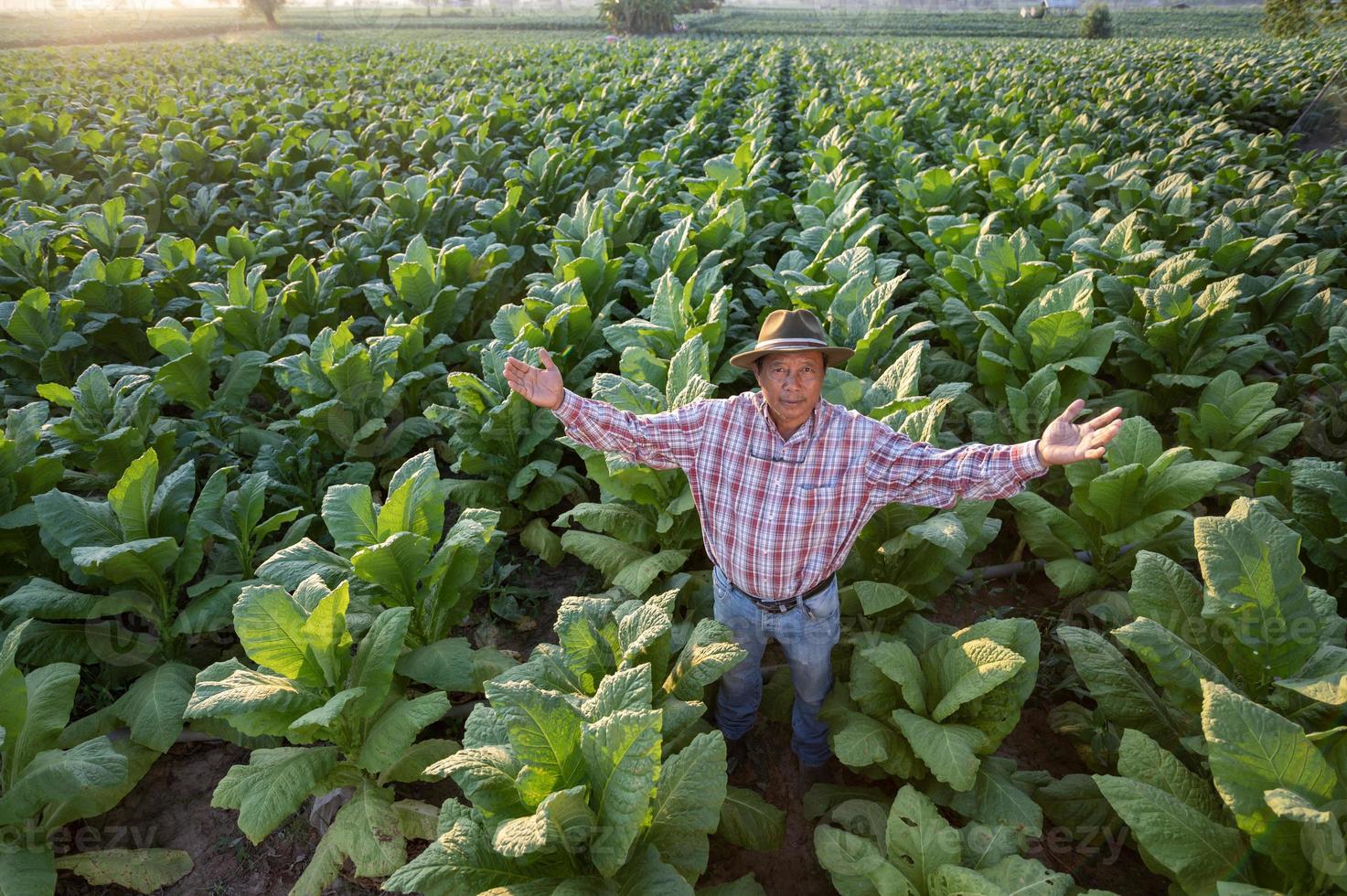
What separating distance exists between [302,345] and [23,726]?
3.34m

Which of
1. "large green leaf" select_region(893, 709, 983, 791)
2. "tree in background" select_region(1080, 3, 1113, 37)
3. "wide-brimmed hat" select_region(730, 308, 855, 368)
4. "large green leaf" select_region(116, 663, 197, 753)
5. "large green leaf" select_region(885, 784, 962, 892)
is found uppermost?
"tree in background" select_region(1080, 3, 1113, 37)

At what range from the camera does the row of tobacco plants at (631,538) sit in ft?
6.64

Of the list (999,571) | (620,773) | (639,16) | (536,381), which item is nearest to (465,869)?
(620,773)

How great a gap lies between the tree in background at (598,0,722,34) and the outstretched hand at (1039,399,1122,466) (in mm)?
60632

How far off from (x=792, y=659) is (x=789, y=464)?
2.60ft

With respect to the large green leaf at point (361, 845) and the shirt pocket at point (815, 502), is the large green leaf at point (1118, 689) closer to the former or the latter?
the shirt pocket at point (815, 502)

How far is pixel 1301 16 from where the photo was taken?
3756 cm

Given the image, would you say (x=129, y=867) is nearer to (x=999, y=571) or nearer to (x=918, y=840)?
(x=918, y=840)

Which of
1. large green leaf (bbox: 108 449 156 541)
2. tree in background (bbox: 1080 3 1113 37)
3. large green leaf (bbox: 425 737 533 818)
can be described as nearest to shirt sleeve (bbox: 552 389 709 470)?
large green leaf (bbox: 425 737 533 818)

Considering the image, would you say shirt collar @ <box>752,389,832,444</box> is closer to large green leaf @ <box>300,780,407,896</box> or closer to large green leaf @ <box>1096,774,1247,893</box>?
large green leaf @ <box>1096,774,1247,893</box>

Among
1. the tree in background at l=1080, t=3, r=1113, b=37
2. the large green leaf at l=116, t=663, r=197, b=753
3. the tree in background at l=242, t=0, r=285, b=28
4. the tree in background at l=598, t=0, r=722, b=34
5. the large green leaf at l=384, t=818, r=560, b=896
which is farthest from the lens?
the tree in background at l=242, t=0, r=285, b=28

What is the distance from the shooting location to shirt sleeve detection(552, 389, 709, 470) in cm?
240

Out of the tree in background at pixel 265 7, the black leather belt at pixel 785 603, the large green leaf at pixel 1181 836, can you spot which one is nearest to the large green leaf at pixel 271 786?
the black leather belt at pixel 785 603

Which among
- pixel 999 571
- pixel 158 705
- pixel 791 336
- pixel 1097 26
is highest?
pixel 1097 26
